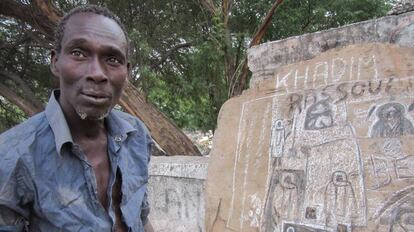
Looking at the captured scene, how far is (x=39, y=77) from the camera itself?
6.69 m

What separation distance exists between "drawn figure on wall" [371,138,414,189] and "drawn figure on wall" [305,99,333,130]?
32cm

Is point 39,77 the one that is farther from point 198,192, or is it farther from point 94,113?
point 94,113

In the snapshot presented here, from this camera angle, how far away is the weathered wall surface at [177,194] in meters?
3.04

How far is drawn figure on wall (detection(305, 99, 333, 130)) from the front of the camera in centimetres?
238

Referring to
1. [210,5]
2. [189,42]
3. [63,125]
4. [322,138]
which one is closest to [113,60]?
[63,125]

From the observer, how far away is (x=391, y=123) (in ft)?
7.04

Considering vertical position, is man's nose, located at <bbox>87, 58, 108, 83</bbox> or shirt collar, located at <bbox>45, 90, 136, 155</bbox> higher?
man's nose, located at <bbox>87, 58, 108, 83</bbox>

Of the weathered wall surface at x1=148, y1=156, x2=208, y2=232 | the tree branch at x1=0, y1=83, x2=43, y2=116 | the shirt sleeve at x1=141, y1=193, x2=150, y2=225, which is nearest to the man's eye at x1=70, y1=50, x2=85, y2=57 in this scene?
the shirt sleeve at x1=141, y1=193, x2=150, y2=225

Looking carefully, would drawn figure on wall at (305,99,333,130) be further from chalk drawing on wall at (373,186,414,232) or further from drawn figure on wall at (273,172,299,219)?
chalk drawing on wall at (373,186,414,232)

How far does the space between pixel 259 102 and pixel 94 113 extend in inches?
61.1

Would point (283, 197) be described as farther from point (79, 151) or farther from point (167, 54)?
point (167, 54)

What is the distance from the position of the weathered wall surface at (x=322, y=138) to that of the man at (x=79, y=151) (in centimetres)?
117

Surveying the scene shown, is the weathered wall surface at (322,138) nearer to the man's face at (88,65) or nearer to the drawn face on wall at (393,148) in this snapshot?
the drawn face on wall at (393,148)

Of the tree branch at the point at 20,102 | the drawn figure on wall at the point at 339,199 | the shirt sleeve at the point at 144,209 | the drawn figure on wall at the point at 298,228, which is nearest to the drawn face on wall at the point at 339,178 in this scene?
the drawn figure on wall at the point at 339,199
